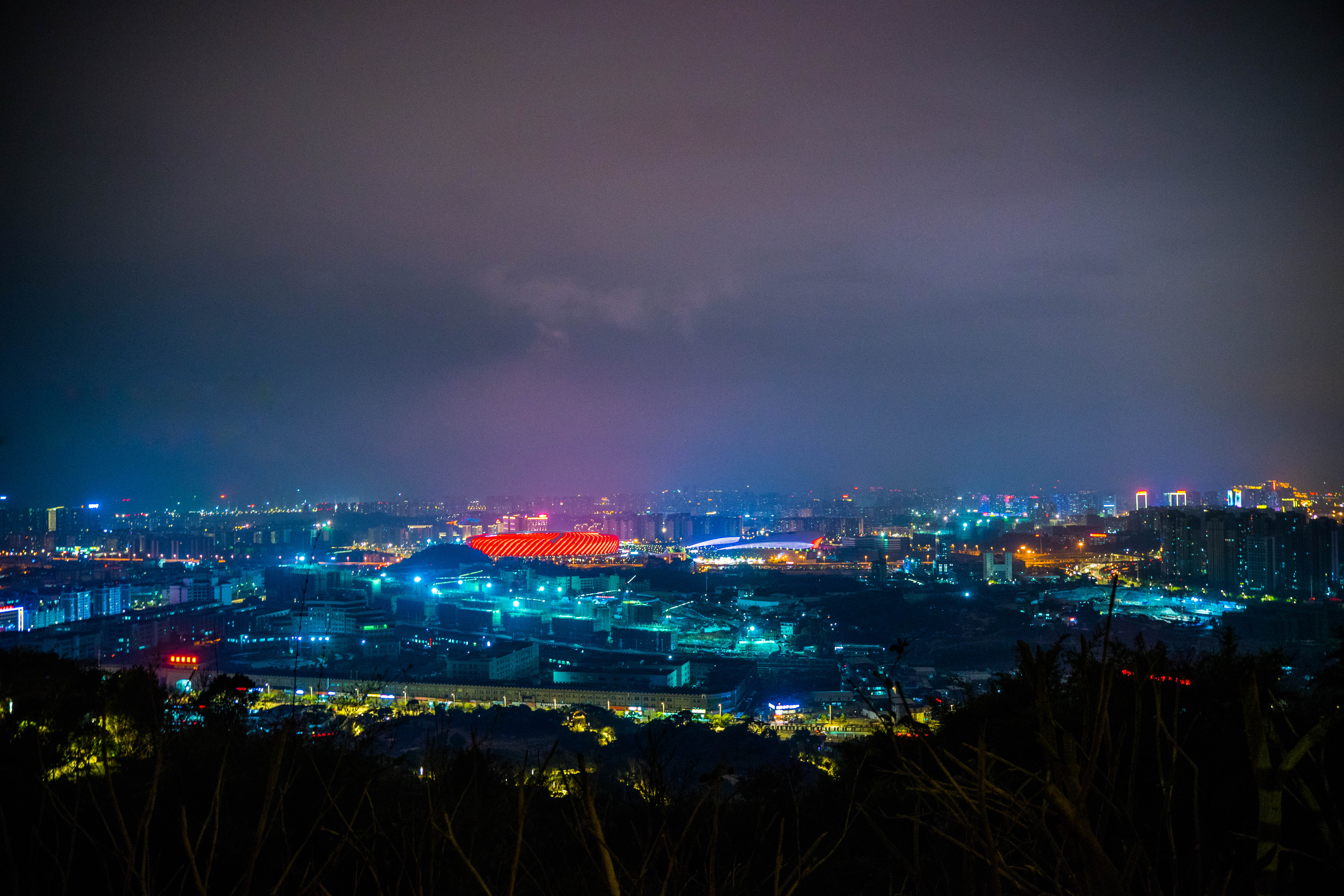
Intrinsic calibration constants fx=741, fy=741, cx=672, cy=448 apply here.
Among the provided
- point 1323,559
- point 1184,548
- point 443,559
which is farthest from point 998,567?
point 443,559

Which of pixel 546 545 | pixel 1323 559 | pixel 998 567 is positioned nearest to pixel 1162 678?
pixel 1323 559

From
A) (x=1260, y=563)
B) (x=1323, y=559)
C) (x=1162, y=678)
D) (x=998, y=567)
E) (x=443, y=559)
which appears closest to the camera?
(x=1162, y=678)

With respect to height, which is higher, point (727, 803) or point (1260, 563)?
point (727, 803)

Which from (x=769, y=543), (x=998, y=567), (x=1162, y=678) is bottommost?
(x=769, y=543)

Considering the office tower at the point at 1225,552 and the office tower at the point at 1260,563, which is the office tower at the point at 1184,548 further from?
the office tower at the point at 1260,563

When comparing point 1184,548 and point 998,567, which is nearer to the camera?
point 1184,548

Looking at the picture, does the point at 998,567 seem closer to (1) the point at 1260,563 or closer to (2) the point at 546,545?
(1) the point at 1260,563

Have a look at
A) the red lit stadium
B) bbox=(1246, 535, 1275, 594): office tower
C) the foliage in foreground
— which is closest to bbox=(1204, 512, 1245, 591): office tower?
bbox=(1246, 535, 1275, 594): office tower

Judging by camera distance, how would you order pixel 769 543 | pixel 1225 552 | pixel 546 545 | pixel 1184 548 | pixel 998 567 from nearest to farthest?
pixel 1225 552 < pixel 1184 548 < pixel 998 567 < pixel 546 545 < pixel 769 543

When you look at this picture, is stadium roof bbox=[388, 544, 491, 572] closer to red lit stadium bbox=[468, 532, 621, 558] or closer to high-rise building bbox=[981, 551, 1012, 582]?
red lit stadium bbox=[468, 532, 621, 558]

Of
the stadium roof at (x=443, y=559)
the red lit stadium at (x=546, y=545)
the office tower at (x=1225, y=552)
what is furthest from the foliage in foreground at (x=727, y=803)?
the red lit stadium at (x=546, y=545)
